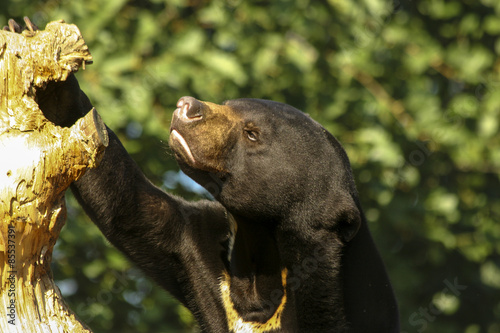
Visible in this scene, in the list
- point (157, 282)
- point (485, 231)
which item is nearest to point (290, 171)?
point (157, 282)

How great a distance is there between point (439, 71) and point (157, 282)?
4.07m

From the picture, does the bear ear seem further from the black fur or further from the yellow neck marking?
the yellow neck marking

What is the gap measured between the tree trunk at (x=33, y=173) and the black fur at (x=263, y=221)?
103 centimetres

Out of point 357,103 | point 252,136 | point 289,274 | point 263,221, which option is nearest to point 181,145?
point 252,136

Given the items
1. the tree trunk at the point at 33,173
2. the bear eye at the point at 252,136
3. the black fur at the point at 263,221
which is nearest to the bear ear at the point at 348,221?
the black fur at the point at 263,221

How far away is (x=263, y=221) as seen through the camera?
346cm

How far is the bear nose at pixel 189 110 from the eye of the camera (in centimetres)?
325

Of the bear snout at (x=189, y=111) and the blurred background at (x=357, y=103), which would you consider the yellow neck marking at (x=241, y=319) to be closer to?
the bear snout at (x=189, y=111)

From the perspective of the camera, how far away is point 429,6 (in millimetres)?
6680

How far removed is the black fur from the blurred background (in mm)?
1371

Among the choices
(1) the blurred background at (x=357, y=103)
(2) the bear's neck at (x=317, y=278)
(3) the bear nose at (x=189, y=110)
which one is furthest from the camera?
(1) the blurred background at (x=357, y=103)

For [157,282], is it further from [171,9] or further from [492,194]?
[492,194]

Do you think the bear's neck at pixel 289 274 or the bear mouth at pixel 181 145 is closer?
the bear mouth at pixel 181 145

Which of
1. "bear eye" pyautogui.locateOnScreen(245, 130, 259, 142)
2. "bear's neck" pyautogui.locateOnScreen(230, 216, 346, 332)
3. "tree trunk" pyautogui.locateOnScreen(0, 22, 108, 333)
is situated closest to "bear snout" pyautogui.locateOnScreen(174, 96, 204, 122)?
"bear eye" pyautogui.locateOnScreen(245, 130, 259, 142)
